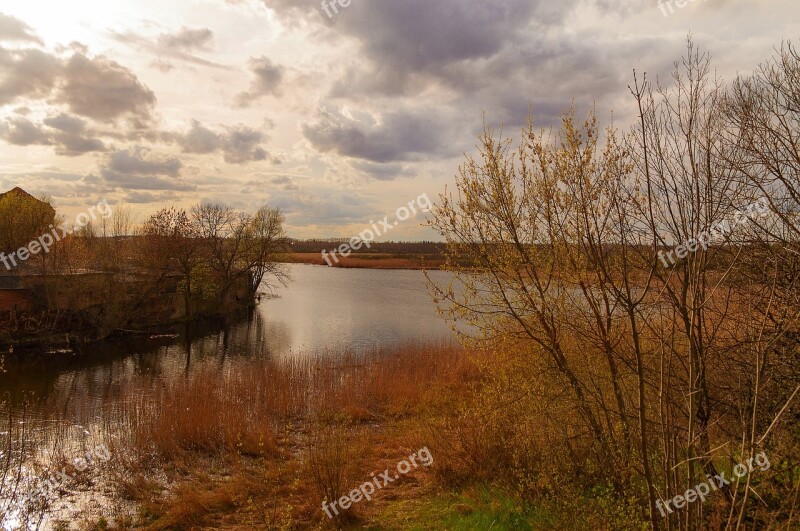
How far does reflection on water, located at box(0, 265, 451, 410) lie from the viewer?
16.3 m

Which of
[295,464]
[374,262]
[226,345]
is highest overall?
[374,262]

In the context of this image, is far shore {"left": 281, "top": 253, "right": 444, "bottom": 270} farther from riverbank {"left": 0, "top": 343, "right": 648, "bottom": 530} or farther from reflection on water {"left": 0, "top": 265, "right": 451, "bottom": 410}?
riverbank {"left": 0, "top": 343, "right": 648, "bottom": 530}

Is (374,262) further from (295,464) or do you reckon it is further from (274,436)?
(295,464)

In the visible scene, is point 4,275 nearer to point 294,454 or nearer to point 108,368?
point 108,368

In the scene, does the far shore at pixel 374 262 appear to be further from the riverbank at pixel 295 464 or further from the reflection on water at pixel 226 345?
the riverbank at pixel 295 464

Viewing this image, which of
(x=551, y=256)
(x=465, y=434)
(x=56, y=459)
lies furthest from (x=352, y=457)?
(x=56, y=459)

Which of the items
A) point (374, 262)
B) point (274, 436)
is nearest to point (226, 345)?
point (274, 436)

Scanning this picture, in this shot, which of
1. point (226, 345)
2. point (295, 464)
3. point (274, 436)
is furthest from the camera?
point (226, 345)

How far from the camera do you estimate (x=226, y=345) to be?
1005 inches

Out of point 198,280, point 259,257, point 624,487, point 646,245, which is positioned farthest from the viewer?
point 259,257

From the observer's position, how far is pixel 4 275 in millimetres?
25359

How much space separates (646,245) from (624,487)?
109 inches

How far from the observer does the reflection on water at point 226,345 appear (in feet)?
53.5

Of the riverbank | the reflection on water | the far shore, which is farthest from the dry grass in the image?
the far shore
